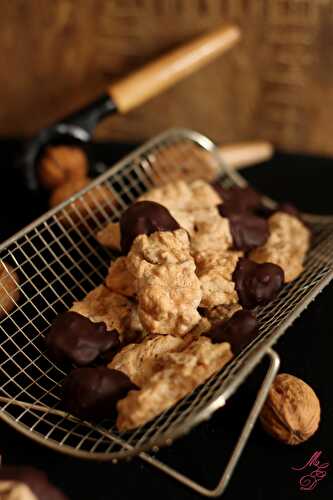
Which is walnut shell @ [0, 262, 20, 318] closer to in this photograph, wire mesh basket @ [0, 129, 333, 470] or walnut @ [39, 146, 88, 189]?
wire mesh basket @ [0, 129, 333, 470]

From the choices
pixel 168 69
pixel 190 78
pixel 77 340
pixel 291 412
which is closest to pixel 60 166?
pixel 168 69

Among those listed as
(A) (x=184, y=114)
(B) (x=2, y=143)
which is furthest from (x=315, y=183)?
(B) (x=2, y=143)

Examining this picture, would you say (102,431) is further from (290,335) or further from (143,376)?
(290,335)

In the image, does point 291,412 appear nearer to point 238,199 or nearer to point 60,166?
point 238,199

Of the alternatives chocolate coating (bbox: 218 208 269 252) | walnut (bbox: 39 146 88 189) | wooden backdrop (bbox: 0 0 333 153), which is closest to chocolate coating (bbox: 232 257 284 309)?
chocolate coating (bbox: 218 208 269 252)

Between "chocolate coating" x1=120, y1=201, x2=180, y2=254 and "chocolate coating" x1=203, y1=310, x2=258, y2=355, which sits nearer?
"chocolate coating" x1=203, y1=310, x2=258, y2=355
